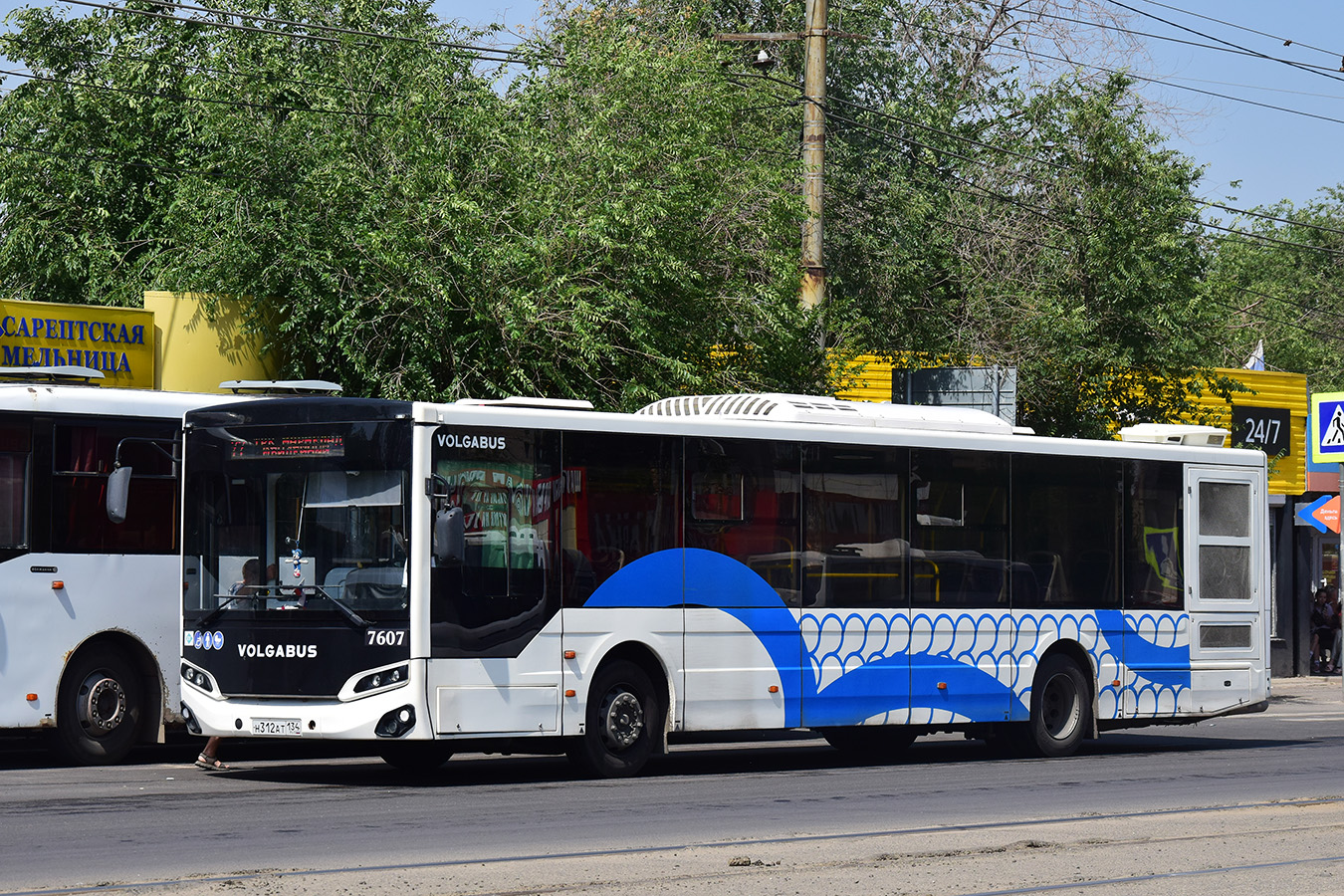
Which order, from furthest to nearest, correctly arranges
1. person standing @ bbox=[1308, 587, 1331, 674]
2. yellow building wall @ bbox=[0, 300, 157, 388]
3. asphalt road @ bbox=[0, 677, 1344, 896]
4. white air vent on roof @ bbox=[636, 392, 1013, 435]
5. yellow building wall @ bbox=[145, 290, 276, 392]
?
person standing @ bbox=[1308, 587, 1331, 674] < yellow building wall @ bbox=[145, 290, 276, 392] < yellow building wall @ bbox=[0, 300, 157, 388] < white air vent on roof @ bbox=[636, 392, 1013, 435] < asphalt road @ bbox=[0, 677, 1344, 896]

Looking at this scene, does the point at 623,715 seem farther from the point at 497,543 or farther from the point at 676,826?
the point at 676,826

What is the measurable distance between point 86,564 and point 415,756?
10.2 ft

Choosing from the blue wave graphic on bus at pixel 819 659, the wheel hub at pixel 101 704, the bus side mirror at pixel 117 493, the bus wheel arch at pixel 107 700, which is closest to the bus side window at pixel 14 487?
the bus side mirror at pixel 117 493

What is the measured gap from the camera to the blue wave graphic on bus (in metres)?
15.0

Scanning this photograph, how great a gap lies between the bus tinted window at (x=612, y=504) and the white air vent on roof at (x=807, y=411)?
98 cm

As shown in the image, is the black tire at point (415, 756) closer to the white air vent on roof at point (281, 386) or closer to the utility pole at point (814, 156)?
the white air vent on roof at point (281, 386)

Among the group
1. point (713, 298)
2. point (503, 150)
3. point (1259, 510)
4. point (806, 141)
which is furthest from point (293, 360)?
point (1259, 510)

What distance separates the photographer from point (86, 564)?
50.7ft

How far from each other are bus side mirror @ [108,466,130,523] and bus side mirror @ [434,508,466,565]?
115 inches

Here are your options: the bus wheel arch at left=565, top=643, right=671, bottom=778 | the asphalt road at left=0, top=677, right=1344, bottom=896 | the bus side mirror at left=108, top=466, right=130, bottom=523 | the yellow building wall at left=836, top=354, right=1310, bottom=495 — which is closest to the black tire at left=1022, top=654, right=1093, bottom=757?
the asphalt road at left=0, top=677, right=1344, bottom=896

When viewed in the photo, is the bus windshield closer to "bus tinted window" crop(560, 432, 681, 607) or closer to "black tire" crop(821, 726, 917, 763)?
"bus tinted window" crop(560, 432, 681, 607)

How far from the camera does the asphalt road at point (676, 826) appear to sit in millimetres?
9352

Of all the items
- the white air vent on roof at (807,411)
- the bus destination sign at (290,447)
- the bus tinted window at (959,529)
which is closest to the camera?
the bus destination sign at (290,447)

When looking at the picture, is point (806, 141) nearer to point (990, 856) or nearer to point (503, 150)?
point (503, 150)
